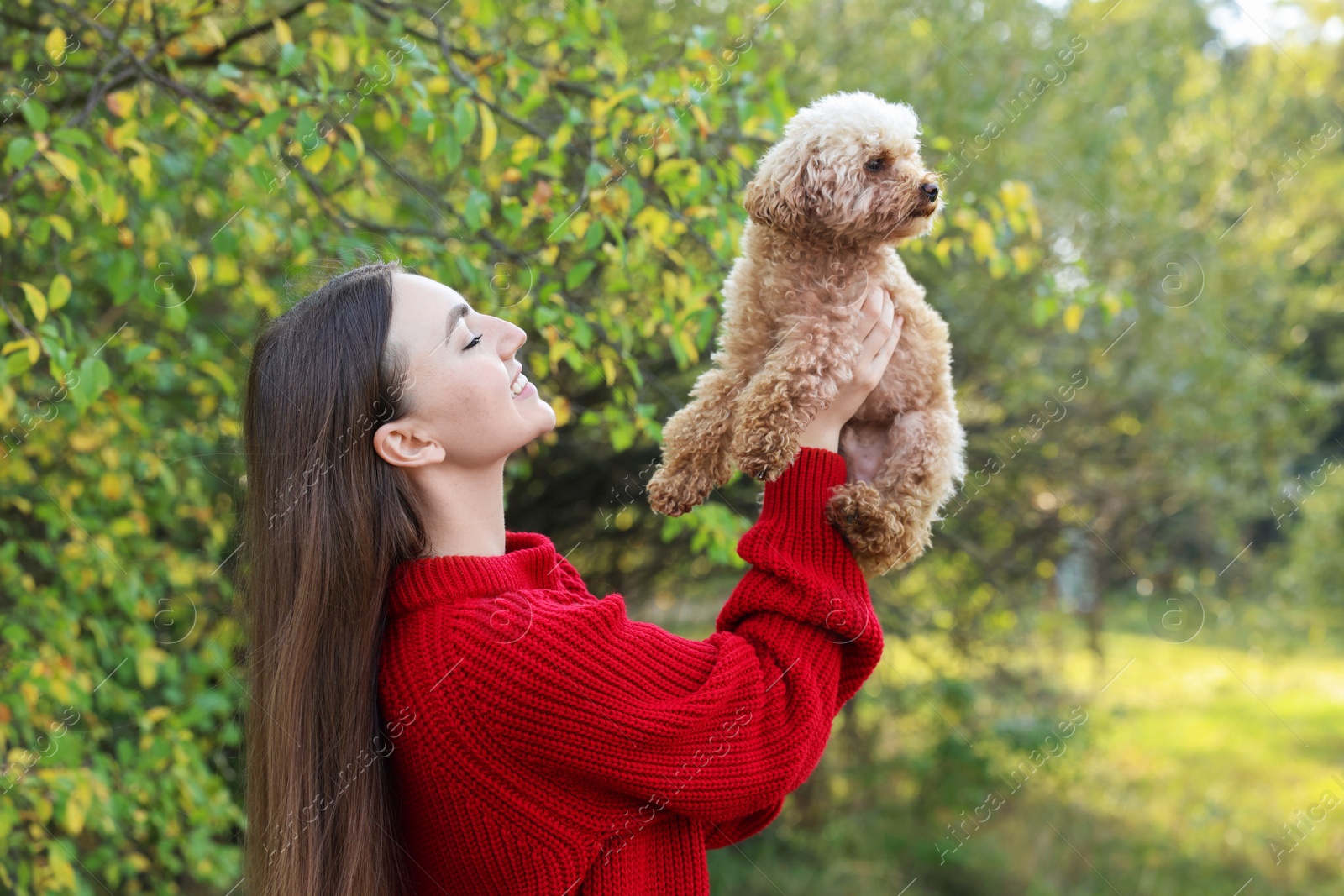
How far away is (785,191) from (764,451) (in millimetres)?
514

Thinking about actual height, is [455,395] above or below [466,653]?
above

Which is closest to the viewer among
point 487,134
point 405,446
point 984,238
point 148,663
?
point 405,446

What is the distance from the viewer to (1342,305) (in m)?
10.1

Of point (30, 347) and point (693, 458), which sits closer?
point (693, 458)

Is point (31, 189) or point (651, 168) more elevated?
point (651, 168)

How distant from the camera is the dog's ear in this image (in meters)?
2.00

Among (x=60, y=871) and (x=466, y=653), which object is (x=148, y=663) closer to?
(x=60, y=871)

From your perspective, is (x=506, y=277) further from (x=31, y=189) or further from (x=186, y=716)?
(x=186, y=716)

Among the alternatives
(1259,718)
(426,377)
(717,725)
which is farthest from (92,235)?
(1259,718)

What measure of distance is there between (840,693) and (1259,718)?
Answer: 31.9 ft

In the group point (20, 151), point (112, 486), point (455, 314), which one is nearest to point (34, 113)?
point (20, 151)

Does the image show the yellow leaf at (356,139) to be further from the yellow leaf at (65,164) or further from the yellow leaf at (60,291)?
the yellow leaf at (60,291)

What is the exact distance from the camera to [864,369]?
200cm

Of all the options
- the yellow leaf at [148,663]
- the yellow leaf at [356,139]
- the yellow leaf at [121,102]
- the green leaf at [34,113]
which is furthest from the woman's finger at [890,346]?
the yellow leaf at [148,663]
